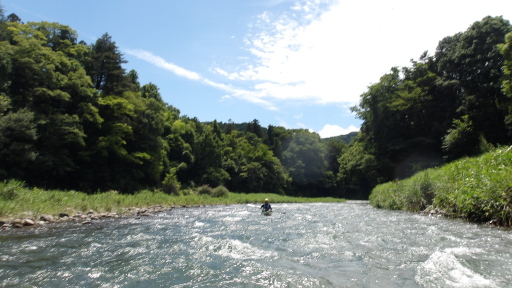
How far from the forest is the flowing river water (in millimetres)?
16024

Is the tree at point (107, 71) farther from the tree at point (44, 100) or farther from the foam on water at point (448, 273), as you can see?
the foam on water at point (448, 273)

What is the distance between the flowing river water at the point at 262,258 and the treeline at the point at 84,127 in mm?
16864

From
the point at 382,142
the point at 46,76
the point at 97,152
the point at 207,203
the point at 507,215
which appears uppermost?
the point at 46,76

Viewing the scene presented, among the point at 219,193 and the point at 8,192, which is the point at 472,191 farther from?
the point at 219,193

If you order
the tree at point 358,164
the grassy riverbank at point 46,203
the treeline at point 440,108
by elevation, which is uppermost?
the treeline at point 440,108

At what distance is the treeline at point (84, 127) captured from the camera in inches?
914

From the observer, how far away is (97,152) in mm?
31688

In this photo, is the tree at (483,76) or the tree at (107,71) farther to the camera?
the tree at (107,71)

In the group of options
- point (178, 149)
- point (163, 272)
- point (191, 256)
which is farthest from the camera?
point (178, 149)

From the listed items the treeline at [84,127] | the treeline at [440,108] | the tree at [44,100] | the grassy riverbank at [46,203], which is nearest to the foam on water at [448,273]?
the grassy riverbank at [46,203]

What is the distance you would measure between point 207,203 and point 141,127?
516 inches

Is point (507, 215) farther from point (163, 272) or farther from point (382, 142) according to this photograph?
point (382, 142)

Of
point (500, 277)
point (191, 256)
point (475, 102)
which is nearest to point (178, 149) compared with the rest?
point (475, 102)

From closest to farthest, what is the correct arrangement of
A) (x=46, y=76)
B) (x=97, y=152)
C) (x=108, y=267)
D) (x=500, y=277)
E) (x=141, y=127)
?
(x=500, y=277) < (x=108, y=267) < (x=46, y=76) < (x=97, y=152) < (x=141, y=127)
